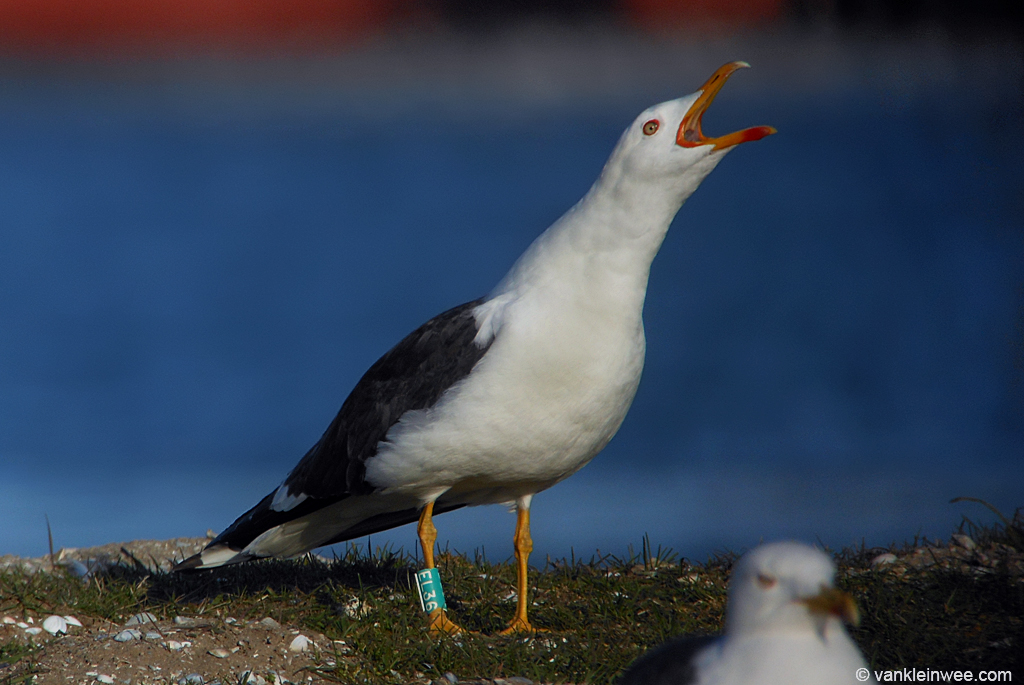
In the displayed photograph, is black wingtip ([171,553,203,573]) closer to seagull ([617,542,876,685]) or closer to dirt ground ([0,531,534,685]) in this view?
dirt ground ([0,531,534,685])

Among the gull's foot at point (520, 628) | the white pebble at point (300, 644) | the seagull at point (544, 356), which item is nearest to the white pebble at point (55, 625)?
the white pebble at point (300, 644)

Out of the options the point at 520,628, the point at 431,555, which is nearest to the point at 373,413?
the point at 431,555

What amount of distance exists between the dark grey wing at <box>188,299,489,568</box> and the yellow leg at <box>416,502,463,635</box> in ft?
0.93

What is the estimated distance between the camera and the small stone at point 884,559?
4953 mm

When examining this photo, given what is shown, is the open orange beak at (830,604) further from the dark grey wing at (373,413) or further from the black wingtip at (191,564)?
the black wingtip at (191,564)

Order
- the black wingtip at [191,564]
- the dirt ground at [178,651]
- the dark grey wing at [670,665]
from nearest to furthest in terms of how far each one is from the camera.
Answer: the dark grey wing at [670,665]
the dirt ground at [178,651]
the black wingtip at [191,564]

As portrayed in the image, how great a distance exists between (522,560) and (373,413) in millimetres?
958

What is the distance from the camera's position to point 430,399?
3.91 m

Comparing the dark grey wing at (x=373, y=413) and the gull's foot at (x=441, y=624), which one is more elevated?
the dark grey wing at (x=373, y=413)

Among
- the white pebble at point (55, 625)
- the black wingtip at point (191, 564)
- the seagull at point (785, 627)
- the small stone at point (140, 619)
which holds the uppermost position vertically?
the seagull at point (785, 627)

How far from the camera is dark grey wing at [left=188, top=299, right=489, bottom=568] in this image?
3.93 m

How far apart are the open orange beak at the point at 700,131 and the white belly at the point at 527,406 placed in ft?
2.44

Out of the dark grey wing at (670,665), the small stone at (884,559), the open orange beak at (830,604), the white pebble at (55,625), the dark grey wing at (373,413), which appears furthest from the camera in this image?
the small stone at (884,559)

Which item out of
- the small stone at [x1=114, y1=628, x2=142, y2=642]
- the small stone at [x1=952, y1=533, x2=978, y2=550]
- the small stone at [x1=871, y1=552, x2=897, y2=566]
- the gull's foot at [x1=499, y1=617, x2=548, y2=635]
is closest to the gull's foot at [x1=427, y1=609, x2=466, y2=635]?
the gull's foot at [x1=499, y1=617, x2=548, y2=635]
